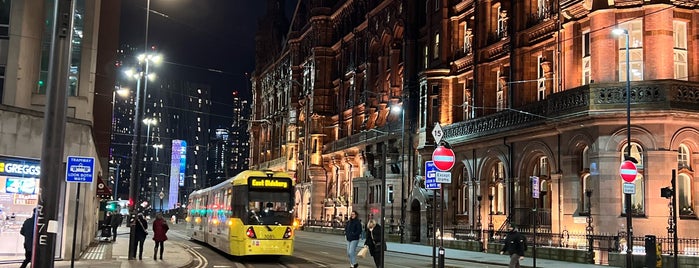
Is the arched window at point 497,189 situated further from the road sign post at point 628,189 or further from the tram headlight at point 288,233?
the tram headlight at point 288,233

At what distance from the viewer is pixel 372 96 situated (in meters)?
60.0

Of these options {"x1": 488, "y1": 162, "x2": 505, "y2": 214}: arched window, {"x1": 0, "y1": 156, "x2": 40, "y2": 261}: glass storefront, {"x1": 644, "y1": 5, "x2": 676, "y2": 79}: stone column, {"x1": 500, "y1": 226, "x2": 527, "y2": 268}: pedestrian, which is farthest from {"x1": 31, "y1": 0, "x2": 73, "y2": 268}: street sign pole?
{"x1": 488, "y1": 162, "x2": 505, "y2": 214}: arched window

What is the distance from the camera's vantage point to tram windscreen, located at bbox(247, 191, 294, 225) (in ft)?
79.7

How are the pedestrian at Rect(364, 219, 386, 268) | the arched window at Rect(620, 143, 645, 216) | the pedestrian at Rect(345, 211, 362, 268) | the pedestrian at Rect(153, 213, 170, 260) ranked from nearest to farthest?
the pedestrian at Rect(364, 219, 386, 268) → the pedestrian at Rect(345, 211, 362, 268) → the pedestrian at Rect(153, 213, 170, 260) → the arched window at Rect(620, 143, 645, 216)

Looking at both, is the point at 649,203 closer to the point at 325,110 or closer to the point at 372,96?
the point at 372,96

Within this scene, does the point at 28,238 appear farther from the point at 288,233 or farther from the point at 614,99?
the point at 614,99

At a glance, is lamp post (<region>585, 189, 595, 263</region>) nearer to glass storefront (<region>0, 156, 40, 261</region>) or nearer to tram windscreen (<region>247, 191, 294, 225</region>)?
tram windscreen (<region>247, 191, 294, 225</region>)

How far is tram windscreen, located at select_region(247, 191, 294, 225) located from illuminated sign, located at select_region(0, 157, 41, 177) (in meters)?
7.23

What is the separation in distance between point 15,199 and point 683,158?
2704 cm

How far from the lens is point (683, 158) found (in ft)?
98.2

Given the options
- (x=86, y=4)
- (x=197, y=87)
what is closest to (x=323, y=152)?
(x=86, y=4)

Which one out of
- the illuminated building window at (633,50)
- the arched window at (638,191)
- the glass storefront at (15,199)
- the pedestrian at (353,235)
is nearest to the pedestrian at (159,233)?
the glass storefront at (15,199)

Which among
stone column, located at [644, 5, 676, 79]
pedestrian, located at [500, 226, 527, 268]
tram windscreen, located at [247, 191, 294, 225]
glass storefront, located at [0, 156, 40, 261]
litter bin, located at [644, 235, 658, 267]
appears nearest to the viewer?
pedestrian, located at [500, 226, 527, 268]

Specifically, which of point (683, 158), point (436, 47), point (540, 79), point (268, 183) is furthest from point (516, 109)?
point (268, 183)
